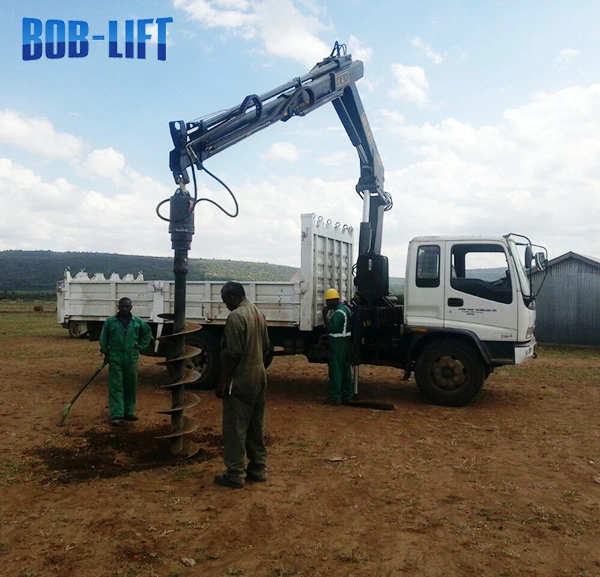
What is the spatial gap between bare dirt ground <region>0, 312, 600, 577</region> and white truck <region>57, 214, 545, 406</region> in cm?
70

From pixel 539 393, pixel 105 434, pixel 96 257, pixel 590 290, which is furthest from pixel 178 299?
pixel 96 257

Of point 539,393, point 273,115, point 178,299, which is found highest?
point 273,115

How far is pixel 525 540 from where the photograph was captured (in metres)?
4.36

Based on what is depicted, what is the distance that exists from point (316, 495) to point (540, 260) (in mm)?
5029

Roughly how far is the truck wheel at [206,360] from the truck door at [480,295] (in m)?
3.77

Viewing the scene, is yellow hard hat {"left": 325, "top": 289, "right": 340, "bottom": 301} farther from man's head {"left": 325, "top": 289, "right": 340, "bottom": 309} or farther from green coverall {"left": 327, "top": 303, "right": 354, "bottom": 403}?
green coverall {"left": 327, "top": 303, "right": 354, "bottom": 403}

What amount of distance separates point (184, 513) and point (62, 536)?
91cm

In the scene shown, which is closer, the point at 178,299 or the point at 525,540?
the point at 525,540

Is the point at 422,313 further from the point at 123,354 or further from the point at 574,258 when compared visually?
the point at 574,258

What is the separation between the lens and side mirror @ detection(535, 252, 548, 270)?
8.41 m

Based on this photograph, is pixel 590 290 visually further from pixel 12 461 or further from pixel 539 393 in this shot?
pixel 12 461

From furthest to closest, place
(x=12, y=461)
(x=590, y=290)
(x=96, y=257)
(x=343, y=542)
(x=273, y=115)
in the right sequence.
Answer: (x=96, y=257)
(x=590, y=290)
(x=273, y=115)
(x=12, y=461)
(x=343, y=542)

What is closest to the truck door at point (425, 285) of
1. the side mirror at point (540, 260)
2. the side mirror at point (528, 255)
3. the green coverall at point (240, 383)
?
the side mirror at point (528, 255)

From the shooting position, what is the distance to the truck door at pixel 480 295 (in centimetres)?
873
